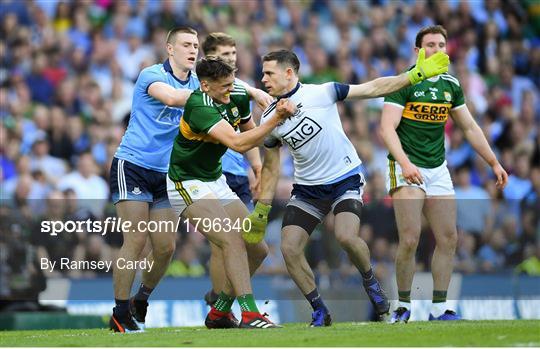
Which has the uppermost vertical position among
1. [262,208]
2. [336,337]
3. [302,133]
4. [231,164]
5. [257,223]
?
[302,133]

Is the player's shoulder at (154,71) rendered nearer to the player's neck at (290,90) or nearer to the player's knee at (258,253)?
the player's neck at (290,90)

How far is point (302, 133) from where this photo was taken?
1086 centimetres

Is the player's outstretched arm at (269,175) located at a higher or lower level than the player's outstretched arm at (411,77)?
lower

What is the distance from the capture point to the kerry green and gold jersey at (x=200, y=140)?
10.3 meters

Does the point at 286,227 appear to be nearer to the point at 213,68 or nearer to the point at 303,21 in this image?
the point at 213,68

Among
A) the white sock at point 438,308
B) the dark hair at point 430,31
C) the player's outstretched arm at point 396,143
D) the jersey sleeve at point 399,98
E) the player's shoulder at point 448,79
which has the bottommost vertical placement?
the white sock at point 438,308

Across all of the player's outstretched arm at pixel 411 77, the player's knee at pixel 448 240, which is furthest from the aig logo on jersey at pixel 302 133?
the player's knee at pixel 448 240

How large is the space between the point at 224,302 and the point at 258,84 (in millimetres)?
9052

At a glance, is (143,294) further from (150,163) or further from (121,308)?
(150,163)

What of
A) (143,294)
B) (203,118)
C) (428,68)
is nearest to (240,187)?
(143,294)

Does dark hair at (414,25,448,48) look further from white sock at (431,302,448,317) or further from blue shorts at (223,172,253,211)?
white sock at (431,302,448,317)

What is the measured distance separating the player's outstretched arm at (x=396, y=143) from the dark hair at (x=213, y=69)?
5.60 ft

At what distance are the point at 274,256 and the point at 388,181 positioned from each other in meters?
3.34

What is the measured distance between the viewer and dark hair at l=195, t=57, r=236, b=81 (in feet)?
34.2
